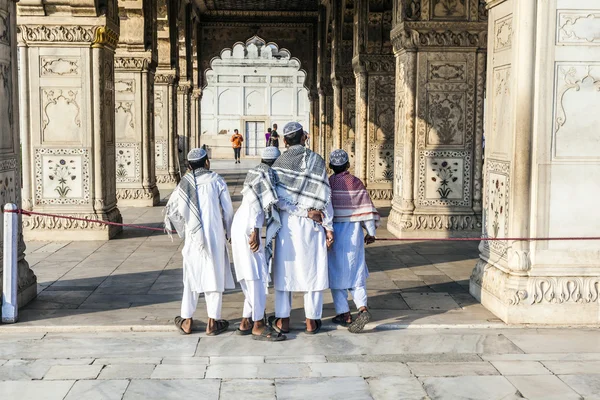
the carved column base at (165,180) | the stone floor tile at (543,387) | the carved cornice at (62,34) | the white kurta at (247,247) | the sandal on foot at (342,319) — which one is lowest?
the stone floor tile at (543,387)

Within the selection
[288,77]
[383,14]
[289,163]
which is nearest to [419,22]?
[383,14]

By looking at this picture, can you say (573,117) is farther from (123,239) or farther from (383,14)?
(383,14)

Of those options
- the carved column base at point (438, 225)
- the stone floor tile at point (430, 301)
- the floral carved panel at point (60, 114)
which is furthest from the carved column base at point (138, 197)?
the stone floor tile at point (430, 301)

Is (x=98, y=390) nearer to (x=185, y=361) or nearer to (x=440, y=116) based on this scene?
(x=185, y=361)

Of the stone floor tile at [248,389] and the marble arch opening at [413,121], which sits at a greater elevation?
the marble arch opening at [413,121]

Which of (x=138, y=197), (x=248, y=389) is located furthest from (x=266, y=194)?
(x=138, y=197)

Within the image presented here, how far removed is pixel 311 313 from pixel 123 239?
536 centimetres

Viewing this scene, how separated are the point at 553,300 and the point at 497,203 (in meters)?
0.93

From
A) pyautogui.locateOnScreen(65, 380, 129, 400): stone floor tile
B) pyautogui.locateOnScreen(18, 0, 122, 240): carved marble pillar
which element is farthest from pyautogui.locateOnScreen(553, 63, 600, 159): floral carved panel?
pyautogui.locateOnScreen(18, 0, 122, 240): carved marble pillar

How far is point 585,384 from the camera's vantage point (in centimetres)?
444

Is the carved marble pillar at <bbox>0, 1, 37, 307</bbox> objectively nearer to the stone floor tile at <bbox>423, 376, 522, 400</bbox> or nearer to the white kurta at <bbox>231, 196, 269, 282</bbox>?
the white kurta at <bbox>231, 196, 269, 282</bbox>

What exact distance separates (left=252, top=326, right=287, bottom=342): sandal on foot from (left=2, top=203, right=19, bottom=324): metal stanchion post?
1.85 metres

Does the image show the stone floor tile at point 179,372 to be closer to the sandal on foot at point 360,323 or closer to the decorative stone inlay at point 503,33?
the sandal on foot at point 360,323

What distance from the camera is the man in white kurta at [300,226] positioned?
5.46 m
